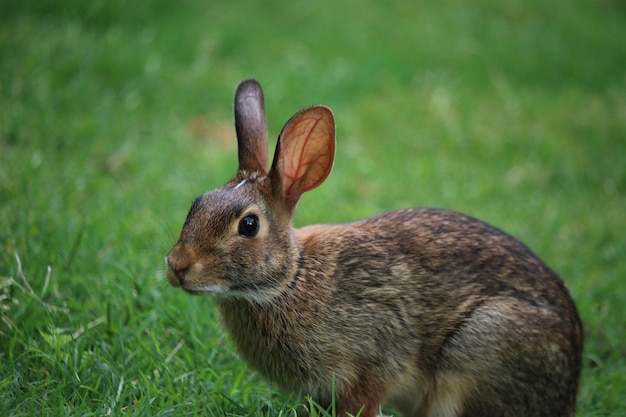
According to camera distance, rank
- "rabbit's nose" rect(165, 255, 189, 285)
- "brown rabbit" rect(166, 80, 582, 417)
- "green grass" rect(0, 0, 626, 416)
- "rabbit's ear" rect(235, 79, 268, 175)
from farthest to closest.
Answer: "green grass" rect(0, 0, 626, 416), "rabbit's ear" rect(235, 79, 268, 175), "brown rabbit" rect(166, 80, 582, 417), "rabbit's nose" rect(165, 255, 189, 285)

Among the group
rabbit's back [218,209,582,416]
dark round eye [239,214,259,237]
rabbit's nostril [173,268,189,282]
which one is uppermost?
dark round eye [239,214,259,237]

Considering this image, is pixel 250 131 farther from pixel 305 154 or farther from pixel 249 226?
pixel 249 226

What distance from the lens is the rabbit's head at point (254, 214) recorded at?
3.43 m

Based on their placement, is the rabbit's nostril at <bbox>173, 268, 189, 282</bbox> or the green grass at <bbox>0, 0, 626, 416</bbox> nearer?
the rabbit's nostril at <bbox>173, 268, 189, 282</bbox>

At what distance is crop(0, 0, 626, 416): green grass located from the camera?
4023mm

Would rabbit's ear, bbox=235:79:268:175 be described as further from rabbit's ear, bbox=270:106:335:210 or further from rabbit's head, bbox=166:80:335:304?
rabbit's ear, bbox=270:106:335:210

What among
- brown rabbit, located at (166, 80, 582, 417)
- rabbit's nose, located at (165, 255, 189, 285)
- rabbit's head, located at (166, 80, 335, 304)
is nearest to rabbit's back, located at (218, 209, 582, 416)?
brown rabbit, located at (166, 80, 582, 417)

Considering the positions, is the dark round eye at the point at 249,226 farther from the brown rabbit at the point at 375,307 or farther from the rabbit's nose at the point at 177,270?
the rabbit's nose at the point at 177,270

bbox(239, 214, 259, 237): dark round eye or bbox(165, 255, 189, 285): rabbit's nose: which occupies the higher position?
bbox(239, 214, 259, 237): dark round eye

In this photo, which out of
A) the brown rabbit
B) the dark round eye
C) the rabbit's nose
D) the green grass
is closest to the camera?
the rabbit's nose

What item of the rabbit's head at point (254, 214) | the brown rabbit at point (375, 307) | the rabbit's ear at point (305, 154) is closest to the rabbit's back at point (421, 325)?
the brown rabbit at point (375, 307)

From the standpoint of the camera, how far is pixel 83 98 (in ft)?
22.6

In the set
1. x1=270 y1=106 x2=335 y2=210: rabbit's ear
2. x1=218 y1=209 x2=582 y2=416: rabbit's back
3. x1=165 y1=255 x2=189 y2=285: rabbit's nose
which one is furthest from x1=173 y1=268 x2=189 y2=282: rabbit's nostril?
x1=270 y1=106 x2=335 y2=210: rabbit's ear

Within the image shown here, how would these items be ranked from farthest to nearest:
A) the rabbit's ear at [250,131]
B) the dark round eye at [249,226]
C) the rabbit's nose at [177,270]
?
the rabbit's ear at [250,131] < the dark round eye at [249,226] < the rabbit's nose at [177,270]
